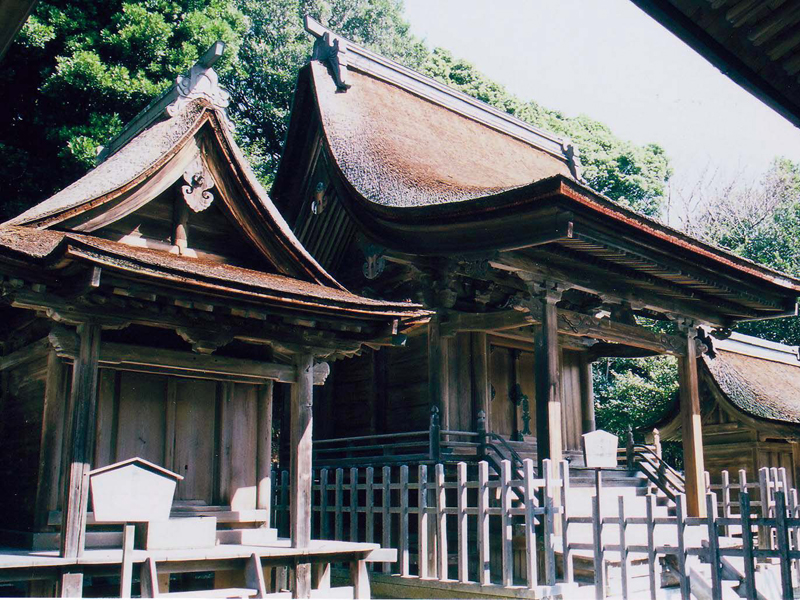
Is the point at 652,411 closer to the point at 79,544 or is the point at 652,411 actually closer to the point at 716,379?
the point at 716,379

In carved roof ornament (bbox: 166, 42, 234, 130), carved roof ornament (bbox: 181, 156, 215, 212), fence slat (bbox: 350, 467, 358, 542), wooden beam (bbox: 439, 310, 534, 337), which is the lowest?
fence slat (bbox: 350, 467, 358, 542)

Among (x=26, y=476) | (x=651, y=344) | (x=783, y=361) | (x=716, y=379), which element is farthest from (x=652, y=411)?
(x=26, y=476)

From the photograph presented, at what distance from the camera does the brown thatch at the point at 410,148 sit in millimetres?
11797

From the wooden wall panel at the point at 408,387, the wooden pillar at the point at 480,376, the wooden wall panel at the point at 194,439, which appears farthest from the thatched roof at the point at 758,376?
the wooden wall panel at the point at 194,439

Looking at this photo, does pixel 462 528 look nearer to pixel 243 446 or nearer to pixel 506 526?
pixel 506 526

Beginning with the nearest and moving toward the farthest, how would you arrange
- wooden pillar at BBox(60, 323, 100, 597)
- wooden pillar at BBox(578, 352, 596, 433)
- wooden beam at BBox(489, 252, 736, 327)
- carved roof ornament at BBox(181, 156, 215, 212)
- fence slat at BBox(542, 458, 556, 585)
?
wooden pillar at BBox(60, 323, 100, 597) → carved roof ornament at BBox(181, 156, 215, 212) → fence slat at BBox(542, 458, 556, 585) → wooden beam at BBox(489, 252, 736, 327) → wooden pillar at BBox(578, 352, 596, 433)

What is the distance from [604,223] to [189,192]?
4.89 meters

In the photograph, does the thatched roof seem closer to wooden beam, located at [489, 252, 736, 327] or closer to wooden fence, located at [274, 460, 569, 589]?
wooden beam, located at [489, 252, 736, 327]

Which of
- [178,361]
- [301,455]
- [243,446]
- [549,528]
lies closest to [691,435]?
[549,528]

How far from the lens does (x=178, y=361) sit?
8.27 meters

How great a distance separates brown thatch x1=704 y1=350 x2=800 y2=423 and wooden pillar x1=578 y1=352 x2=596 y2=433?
147 inches

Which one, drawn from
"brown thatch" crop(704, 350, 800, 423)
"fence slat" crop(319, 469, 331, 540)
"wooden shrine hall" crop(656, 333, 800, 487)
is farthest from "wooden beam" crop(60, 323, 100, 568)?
"brown thatch" crop(704, 350, 800, 423)

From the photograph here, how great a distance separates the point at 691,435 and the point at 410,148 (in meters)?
6.57

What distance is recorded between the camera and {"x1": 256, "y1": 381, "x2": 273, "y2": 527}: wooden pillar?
366 inches
